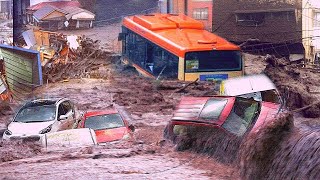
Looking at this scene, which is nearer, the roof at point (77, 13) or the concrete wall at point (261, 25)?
the concrete wall at point (261, 25)

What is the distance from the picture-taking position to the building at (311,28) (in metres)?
21.7

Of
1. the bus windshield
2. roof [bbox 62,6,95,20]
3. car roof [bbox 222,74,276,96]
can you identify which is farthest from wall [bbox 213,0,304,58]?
car roof [bbox 222,74,276,96]

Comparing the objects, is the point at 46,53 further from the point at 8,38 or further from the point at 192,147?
the point at 192,147

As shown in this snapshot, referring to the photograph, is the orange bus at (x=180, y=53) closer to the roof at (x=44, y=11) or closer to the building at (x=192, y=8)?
the building at (x=192, y=8)

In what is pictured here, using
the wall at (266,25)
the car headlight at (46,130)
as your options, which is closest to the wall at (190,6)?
the wall at (266,25)

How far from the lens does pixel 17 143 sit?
39.8 ft

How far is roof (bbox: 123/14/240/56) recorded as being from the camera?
19344mm

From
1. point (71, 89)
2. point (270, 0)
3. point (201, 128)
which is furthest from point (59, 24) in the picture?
point (201, 128)

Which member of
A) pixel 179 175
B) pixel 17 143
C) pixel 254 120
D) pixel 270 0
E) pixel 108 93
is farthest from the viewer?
pixel 270 0

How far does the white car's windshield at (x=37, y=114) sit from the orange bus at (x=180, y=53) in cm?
590

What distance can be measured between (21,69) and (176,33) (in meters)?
5.52

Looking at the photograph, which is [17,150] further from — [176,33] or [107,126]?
[176,33]

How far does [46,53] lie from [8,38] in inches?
67.1

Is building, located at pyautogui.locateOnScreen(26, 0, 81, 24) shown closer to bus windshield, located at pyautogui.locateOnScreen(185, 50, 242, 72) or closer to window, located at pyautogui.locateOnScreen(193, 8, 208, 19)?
window, located at pyautogui.locateOnScreen(193, 8, 208, 19)
